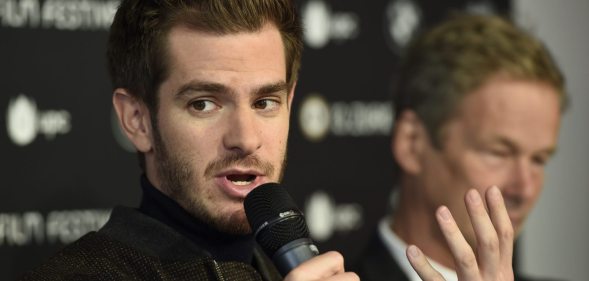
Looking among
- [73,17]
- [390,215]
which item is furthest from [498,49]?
[73,17]

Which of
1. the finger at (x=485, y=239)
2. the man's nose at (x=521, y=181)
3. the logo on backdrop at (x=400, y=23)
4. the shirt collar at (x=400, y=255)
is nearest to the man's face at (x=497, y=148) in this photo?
the man's nose at (x=521, y=181)

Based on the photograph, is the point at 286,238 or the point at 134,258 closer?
the point at 286,238

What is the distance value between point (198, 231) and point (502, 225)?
1.66 feet

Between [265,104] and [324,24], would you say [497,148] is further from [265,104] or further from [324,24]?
[265,104]

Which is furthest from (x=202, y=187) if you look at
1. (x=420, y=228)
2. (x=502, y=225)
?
(x=420, y=228)

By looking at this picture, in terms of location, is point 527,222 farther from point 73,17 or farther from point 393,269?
point 73,17

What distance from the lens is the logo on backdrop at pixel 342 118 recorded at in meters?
2.92

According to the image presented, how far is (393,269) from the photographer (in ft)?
8.77

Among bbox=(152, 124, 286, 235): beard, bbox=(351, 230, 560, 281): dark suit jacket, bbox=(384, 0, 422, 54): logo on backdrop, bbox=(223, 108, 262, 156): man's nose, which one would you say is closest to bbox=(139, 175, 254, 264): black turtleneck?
bbox=(152, 124, 286, 235): beard

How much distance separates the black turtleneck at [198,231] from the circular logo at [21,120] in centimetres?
70

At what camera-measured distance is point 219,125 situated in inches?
70.3

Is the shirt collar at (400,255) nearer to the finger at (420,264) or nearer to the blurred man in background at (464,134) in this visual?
the blurred man in background at (464,134)

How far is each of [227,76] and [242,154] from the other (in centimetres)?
14

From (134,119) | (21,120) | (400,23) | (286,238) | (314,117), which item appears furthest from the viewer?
(400,23)
